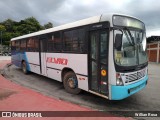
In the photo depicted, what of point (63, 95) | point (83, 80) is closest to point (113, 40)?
point (83, 80)

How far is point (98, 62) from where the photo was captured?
5.08 m

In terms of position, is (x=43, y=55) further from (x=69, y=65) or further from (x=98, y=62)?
(x=98, y=62)

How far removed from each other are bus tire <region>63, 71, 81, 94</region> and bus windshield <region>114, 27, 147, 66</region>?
7.34 ft

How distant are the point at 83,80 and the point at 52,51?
2538 millimetres

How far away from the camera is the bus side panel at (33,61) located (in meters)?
9.18

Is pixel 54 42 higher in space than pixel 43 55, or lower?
higher

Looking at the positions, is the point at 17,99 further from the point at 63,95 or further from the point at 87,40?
the point at 87,40

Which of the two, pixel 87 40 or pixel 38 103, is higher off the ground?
pixel 87 40

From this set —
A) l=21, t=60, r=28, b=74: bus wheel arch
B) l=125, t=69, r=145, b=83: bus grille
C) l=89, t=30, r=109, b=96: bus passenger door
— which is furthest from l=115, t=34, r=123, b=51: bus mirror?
l=21, t=60, r=28, b=74: bus wheel arch

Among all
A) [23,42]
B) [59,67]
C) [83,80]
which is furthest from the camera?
[23,42]

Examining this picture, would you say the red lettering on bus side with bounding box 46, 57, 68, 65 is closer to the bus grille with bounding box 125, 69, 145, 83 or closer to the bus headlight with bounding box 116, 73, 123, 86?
the bus headlight with bounding box 116, 73, 123, 86

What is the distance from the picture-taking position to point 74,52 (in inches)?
241

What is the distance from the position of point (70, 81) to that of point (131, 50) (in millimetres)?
2750

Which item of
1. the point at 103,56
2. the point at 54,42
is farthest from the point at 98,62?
the point at 54,42
